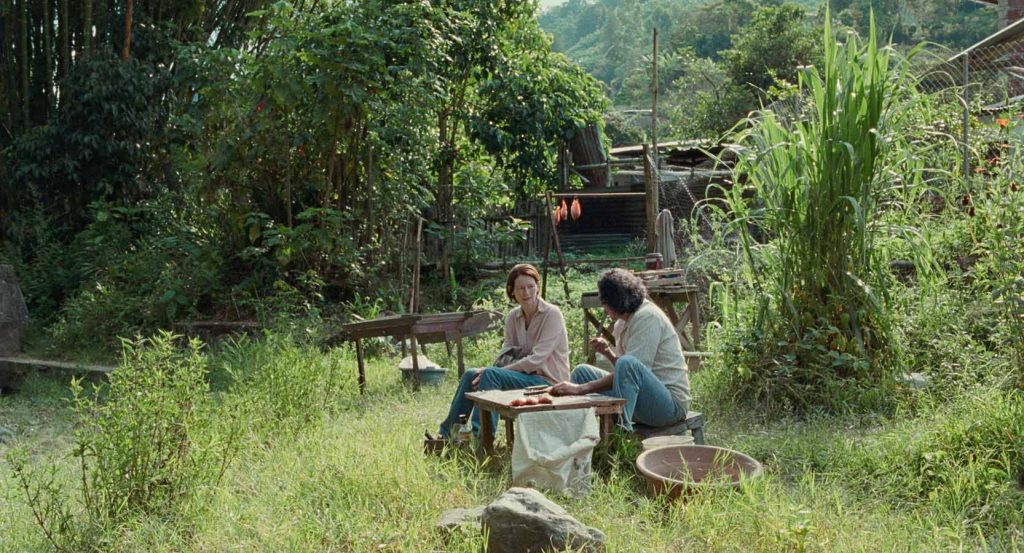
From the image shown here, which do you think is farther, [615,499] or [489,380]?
[489,380]

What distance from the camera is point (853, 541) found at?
364cm

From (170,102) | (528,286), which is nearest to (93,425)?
(528,286)

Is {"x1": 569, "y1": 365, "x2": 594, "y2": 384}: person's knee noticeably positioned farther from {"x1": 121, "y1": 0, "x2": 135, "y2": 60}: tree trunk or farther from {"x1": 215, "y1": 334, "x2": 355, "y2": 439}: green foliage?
{"x1": 121, "y1": 0, "x2": 135, "y2": 60}: tree trunk

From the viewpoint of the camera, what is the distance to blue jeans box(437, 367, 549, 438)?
5434 millimetres

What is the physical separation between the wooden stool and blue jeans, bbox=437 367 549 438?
2.30 ft

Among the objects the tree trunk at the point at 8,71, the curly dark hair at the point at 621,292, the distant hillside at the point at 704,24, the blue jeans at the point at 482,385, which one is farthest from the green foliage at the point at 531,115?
the curly dark hair at the point at 621,292

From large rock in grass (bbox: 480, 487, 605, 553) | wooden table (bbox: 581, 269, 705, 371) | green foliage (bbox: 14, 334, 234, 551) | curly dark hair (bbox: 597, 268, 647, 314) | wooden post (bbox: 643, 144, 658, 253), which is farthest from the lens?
wooden post (bbox: 643, 144, 658, 253)

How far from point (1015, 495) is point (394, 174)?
24.6 ft

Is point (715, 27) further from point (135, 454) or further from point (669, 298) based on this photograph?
point (135, 454)

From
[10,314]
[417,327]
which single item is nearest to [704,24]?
[10,314]

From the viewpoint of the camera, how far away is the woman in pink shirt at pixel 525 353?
5.49m

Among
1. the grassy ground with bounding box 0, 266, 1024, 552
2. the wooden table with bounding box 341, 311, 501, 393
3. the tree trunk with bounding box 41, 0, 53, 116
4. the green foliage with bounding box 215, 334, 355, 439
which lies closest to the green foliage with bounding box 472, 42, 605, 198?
the tree trunk with bounding box 41, 0, 53, 116

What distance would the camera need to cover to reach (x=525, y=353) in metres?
5.80

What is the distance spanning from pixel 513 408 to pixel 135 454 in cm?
171
